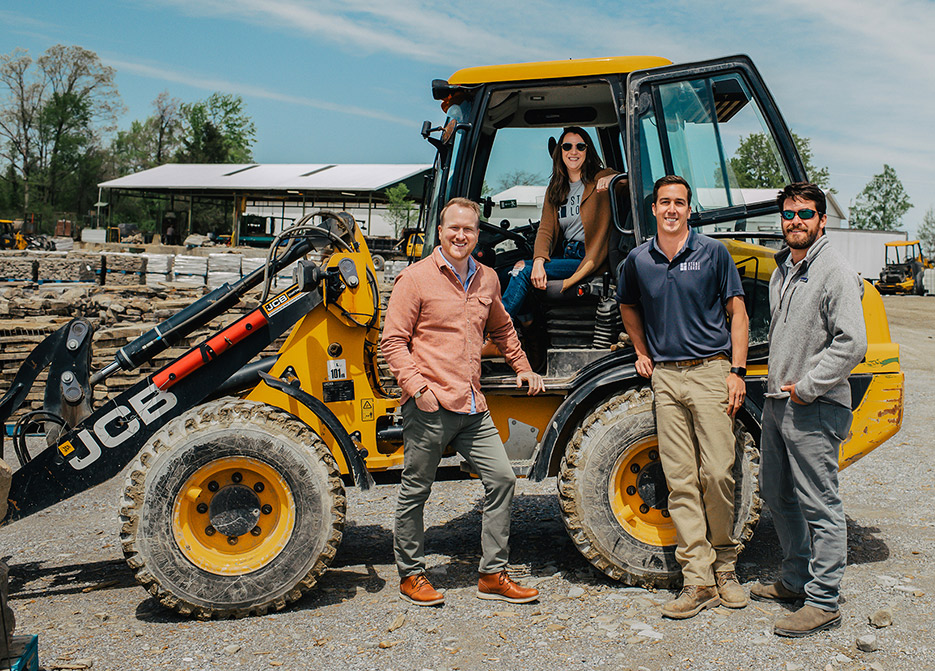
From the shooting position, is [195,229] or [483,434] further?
[195,229]

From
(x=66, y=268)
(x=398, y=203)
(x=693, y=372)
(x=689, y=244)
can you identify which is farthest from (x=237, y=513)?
(x=398, y=203)

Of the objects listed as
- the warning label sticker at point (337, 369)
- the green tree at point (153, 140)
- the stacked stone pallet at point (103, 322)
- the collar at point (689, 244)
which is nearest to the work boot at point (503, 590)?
the warning label sticker at point (337, 369)

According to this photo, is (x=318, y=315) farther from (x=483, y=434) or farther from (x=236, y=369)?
(x=483, y=434)

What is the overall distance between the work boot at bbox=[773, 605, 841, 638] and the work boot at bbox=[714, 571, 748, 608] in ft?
0.91

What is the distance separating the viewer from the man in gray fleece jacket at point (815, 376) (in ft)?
12.2

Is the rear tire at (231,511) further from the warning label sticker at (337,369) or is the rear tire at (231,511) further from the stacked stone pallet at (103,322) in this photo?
the stacked stone pallet at (103,322)

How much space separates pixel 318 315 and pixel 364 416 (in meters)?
0.61

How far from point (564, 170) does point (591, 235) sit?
44 cm

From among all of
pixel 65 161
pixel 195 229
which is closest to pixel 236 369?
pixel 195 229

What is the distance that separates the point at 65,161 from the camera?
6475cm

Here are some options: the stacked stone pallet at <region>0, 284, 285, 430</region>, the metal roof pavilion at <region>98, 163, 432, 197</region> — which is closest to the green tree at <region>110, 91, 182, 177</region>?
the metal roof pavilion at <region>98, 163, 432, 197</region>

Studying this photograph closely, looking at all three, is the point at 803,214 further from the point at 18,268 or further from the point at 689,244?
the point at 18,268

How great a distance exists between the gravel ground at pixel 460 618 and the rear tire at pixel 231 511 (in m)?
0.17

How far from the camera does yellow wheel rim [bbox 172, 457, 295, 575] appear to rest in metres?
4.06
